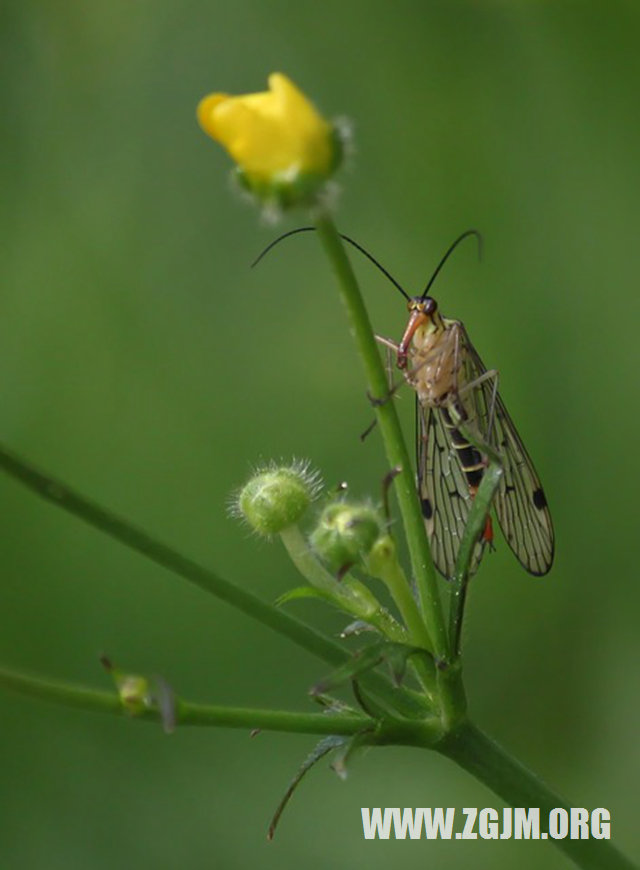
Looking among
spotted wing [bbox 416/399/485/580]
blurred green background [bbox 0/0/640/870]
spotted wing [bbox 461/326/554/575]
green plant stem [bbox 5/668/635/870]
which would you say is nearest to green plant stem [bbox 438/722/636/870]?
green plant stem [bbox 5/668/635/870]

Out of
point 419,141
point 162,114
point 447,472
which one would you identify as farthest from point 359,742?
point 162,114

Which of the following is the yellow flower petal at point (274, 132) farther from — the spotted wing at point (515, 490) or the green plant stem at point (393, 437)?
the spotted wing at point (515, 490)

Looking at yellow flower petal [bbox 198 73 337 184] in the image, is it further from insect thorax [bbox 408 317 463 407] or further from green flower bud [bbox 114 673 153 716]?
insect thorax [bbox 408 317 463 407]

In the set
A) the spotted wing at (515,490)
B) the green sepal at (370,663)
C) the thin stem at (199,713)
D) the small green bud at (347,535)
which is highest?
the spotted wing at (515,490)

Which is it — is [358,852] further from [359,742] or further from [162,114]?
[162,114]

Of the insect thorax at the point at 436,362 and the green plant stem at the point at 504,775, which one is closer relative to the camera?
the green plant stem at the point at 504,775

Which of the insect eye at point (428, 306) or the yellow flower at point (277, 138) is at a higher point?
the insect eye at point (428, 306)

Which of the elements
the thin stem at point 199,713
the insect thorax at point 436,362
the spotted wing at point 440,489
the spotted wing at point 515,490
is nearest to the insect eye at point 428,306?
the insect thorax at point 436,362
